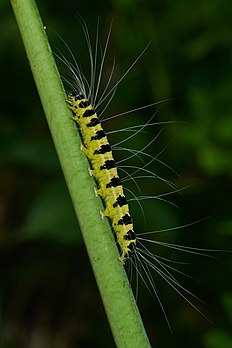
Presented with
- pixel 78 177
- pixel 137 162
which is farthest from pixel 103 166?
pixel 137 162

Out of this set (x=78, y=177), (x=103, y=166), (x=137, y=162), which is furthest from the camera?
(x=137, y=162)

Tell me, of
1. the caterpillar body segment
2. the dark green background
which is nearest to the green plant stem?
the caterpillar body segment

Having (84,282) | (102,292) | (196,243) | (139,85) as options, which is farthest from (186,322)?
(102,292)

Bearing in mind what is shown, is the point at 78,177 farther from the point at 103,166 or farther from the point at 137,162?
the point at 137,162

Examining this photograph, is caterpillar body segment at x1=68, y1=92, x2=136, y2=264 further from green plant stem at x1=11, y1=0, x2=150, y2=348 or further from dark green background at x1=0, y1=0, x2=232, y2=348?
dark green background at x1=0, y1=0, x2=232, y2=348

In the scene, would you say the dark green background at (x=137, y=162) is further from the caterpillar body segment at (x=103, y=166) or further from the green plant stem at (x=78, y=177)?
the green plant stem at (x=78, y=177)
